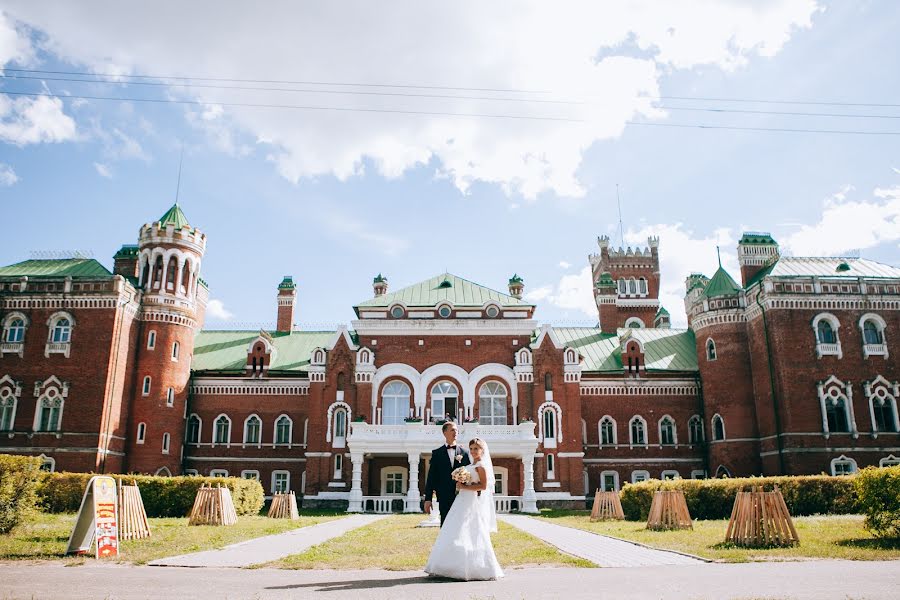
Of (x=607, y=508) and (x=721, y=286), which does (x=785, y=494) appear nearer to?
(x=607, y=508)

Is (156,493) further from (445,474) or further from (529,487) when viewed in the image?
(445,474)

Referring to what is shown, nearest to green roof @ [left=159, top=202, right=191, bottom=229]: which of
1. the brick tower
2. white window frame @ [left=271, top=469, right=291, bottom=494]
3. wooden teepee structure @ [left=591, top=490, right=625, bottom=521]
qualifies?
the brick tower

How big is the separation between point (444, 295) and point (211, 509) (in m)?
23.1

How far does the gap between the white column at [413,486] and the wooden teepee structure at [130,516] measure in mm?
19791

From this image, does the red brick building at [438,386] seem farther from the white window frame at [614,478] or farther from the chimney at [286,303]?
the chimney at [286,303]

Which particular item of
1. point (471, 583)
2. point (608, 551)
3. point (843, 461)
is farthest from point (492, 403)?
point (471, 583)

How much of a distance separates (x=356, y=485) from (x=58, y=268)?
73.7 ft

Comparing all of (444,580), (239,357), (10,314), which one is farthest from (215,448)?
(444,580)

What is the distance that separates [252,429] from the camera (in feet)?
146

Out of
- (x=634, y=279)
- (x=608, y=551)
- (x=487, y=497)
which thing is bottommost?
(x=608, y=551)

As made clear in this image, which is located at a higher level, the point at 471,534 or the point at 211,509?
the point at 471,534

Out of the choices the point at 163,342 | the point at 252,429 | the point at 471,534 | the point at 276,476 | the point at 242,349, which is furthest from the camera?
the point at 242,349

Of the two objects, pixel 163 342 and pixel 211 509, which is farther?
pixel 163 342

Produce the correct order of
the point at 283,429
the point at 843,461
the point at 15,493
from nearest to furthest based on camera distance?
the point at 15,493
the point at 843,461
the point at 283,429
